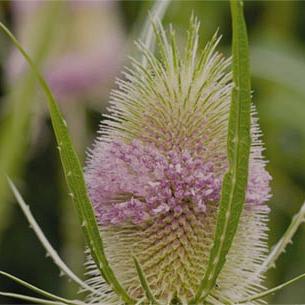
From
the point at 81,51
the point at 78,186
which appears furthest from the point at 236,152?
the point at 81,51

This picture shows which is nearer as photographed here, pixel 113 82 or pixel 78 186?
pixel 78 186

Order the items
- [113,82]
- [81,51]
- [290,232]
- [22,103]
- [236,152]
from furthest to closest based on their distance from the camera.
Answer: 1. [113,82]
2. [81,51]
3. [22,103]
4. [290,232]
5. [236,152]

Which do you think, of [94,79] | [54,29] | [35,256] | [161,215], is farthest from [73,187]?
[35,256]

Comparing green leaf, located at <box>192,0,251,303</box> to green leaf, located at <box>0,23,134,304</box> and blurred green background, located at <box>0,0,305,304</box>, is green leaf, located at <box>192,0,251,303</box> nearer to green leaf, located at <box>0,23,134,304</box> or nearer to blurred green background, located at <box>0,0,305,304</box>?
green leaf, located at <box>0,23,134,304</box>

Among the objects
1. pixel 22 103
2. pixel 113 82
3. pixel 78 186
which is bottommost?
pixel 78 186

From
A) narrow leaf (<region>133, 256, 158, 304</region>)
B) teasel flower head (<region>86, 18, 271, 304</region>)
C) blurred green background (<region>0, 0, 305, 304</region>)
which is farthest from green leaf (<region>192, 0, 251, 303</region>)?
blurred green background (<region>0, 0, 305, 304</region>)

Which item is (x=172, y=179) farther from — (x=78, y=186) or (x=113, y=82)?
→ (x=113, y=82)
